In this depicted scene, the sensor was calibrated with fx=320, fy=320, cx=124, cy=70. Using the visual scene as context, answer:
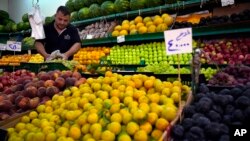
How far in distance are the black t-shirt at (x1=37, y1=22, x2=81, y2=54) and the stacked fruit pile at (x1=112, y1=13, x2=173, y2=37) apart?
4.48ft

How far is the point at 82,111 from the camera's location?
2209 mm

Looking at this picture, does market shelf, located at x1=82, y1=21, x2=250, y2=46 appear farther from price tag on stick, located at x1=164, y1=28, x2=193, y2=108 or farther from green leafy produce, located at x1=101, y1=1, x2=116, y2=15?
price tag on stick, located at x1=164, y1=28, x2=193, y2=108

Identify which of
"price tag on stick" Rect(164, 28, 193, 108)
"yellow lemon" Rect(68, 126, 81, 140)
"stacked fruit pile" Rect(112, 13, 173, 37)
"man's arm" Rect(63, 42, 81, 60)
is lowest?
"yellow lemon" Rect(68, 126, 81, 140)

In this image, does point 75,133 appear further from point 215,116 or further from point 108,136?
point 215,116

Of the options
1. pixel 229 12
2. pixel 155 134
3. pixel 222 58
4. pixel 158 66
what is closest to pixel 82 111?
pixel 155 134

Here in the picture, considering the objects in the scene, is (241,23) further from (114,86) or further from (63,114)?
(63,114)

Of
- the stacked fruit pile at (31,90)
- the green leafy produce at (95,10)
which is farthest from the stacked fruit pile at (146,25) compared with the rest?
the stacked fruit pile at (31,90)

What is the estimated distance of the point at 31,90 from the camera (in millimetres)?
2693

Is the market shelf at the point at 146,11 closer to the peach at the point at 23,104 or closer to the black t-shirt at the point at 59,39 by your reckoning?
the black t-shirt at the point at 59,39

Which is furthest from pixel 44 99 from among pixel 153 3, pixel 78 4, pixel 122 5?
pixel 78 4

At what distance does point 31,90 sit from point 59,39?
8.33 ft

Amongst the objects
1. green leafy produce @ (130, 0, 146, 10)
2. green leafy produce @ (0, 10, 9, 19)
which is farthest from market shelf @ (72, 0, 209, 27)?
green leafy produce @ (0, 10, 9, 19)

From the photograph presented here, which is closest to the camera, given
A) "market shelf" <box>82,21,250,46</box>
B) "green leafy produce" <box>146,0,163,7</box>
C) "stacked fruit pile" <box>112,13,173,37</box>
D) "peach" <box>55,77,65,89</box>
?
"peach" <box>55,77,65,89</box>

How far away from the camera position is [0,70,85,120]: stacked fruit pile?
2541mm
